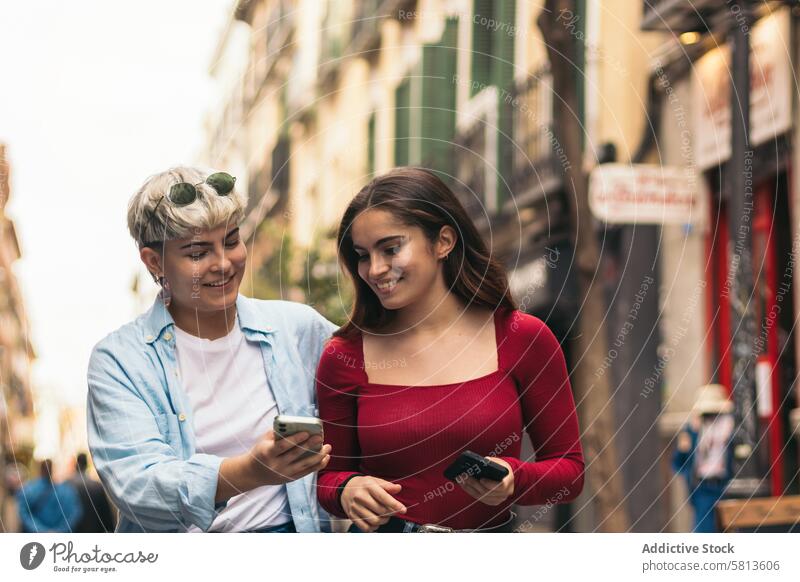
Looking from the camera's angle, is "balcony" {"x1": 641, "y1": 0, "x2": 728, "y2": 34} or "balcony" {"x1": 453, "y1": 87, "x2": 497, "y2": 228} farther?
"balcony" {"x1": 453, "y1": 87, "x2": 497, "y2": 228}

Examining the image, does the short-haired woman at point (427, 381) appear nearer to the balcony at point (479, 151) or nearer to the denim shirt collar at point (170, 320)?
the denim shirt collar at point (170, 320)

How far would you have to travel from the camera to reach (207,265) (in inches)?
121

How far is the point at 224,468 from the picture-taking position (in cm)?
293

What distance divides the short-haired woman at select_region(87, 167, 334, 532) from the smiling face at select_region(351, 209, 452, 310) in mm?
268

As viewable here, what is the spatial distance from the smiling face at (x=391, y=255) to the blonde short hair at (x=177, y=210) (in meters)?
0.27

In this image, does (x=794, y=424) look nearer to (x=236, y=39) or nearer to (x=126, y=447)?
(x=236, y=39)

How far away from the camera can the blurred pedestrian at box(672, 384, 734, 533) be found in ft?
25.8

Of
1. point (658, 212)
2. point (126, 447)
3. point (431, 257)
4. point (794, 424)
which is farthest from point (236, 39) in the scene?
point (794, 424)

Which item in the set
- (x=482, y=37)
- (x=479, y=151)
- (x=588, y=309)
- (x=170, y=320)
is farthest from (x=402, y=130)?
(x=170, y=320)

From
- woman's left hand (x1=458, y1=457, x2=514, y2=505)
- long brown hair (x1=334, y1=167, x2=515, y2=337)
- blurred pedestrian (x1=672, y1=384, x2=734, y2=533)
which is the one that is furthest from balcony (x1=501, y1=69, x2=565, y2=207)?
woman's left hand (x1=458, y1=457, x2=514, y2=505)

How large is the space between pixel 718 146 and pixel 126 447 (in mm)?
7263

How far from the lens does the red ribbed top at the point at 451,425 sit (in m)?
3.13

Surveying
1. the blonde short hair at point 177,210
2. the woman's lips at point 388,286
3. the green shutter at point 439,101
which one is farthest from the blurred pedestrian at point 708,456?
the blonde short hair at point 177,210

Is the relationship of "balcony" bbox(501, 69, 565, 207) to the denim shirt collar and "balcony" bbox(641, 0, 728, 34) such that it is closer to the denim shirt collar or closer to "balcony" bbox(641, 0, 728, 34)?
"balcony" bbox(641, 0, 728, 34)
